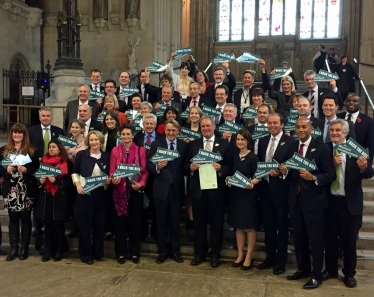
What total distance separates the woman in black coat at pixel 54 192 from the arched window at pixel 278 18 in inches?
777

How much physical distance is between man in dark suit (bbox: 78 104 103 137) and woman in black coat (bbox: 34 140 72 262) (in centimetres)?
65

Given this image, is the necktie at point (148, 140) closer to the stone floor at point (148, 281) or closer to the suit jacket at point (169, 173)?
the suit jacket at point (169, 173)

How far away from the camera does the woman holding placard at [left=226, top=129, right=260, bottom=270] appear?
209 inches

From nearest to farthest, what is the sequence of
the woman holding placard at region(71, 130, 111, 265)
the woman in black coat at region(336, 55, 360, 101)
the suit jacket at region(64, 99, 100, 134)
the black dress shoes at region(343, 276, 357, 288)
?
the black dress shoes at region(343, 276, 357, 288)
the woman holding placard at region(71, 130, 111, 265)
the suit jacket at region(64, 99, 100, 134)
the woman in black coat at region(336, 55, 360, 101)

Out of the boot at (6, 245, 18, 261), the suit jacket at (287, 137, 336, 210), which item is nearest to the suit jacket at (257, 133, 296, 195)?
the suit jacket at (287, 137, 336, 210)

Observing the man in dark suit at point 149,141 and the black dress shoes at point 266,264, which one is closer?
the black dress shoes at point 266,264

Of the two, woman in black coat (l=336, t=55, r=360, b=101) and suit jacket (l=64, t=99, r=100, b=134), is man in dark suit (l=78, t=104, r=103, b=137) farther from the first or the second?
woman in black coat (l=336, t=55, r=360, b=101)

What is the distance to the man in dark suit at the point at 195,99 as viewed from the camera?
671 centimetres

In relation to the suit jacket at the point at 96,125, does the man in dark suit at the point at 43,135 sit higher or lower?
lower

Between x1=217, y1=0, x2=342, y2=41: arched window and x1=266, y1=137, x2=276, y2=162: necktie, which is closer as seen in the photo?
x1=266, y1=137, x2=276, y2=162: necktie

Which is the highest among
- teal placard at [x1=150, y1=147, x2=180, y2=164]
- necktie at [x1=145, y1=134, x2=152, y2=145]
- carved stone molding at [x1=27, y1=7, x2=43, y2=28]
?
carved stone molding at [x1=27, y1=7, x2=43, y2=28]

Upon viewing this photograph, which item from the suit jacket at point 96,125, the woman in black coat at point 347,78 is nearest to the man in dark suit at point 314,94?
the suit jacket at point 96,125

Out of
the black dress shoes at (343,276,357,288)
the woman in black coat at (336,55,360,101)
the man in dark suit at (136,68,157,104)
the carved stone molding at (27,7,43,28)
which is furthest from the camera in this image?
the carved stone molding at (27,7,43,28)

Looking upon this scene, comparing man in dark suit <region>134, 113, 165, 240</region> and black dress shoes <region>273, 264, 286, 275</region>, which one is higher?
man in dark suit <region>134, 113, 165, 240</region>
